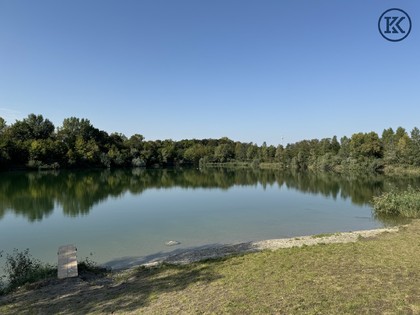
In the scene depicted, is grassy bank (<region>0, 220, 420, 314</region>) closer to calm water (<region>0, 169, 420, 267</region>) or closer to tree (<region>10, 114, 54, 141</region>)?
calm water (<region>0, 169, 420, 267</region>)

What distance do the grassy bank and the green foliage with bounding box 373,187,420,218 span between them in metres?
9.94

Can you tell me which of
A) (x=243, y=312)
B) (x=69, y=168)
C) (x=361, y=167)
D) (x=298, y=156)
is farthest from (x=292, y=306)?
(x=298, y=156)

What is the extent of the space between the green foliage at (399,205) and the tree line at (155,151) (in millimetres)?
50748

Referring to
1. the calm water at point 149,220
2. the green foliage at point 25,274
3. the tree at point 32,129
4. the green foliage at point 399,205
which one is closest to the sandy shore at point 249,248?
the calm water at point 149,220

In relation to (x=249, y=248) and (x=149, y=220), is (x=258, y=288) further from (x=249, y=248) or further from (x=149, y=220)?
(x=149, y=220)

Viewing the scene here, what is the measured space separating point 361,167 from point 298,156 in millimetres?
19718

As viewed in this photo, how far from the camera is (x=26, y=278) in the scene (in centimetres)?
866

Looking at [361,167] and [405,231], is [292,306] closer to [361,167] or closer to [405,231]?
[405,231]

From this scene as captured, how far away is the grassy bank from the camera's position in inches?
214

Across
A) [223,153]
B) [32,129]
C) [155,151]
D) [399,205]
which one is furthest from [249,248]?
[223,153]

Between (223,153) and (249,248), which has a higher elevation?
(223,153)

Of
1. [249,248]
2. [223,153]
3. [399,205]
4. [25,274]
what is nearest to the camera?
[25,274]

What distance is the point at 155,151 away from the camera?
98062mm

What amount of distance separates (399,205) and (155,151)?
3303 inches
